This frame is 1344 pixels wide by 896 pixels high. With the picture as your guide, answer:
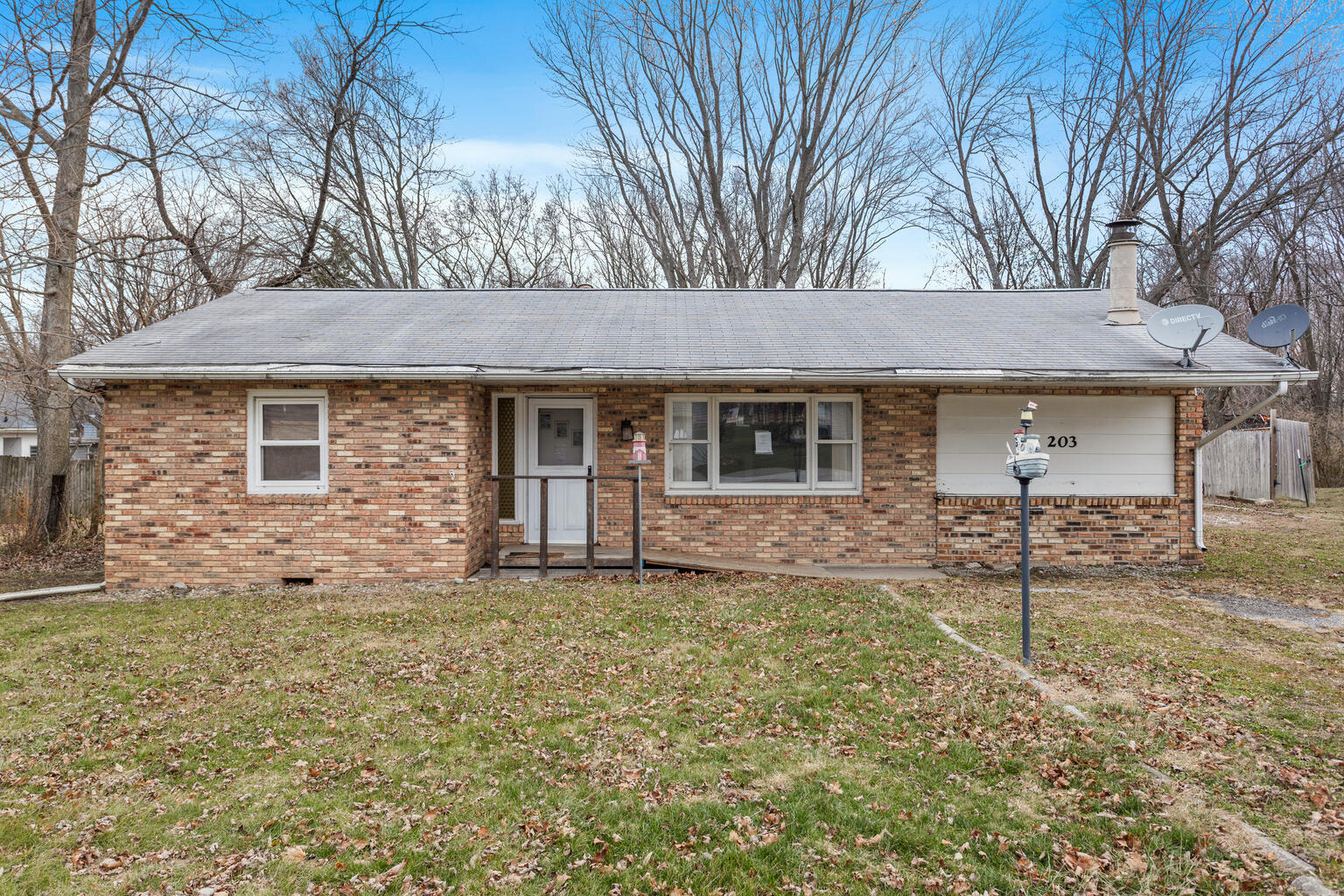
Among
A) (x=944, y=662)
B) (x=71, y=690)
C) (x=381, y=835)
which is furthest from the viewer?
(x=944, y=662)

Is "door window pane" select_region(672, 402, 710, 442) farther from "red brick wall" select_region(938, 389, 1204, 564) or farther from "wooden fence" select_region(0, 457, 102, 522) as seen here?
"wooden fence" select_region(0, 457, 102, 522)

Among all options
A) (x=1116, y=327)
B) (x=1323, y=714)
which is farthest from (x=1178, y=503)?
(x=1323, y=714)

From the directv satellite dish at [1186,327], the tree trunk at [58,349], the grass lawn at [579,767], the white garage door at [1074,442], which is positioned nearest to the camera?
the grass lawn at [579,767]

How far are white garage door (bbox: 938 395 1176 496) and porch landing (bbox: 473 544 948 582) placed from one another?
1.42 metres

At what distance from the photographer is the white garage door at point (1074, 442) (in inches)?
359

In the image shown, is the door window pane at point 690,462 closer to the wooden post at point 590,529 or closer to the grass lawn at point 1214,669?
the wooden post at point 590,529

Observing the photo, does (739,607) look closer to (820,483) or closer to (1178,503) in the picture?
(820,483)

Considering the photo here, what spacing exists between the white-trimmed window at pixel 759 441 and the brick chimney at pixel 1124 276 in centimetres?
440

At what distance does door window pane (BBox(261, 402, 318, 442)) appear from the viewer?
8445mm

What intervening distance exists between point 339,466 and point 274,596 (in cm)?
162

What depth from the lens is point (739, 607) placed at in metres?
7.04

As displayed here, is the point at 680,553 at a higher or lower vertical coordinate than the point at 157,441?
lower

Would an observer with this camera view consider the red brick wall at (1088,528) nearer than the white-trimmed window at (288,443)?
No

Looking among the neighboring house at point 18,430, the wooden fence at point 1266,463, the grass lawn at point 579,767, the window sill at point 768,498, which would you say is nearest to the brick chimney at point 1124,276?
the window sill at point 768,498
